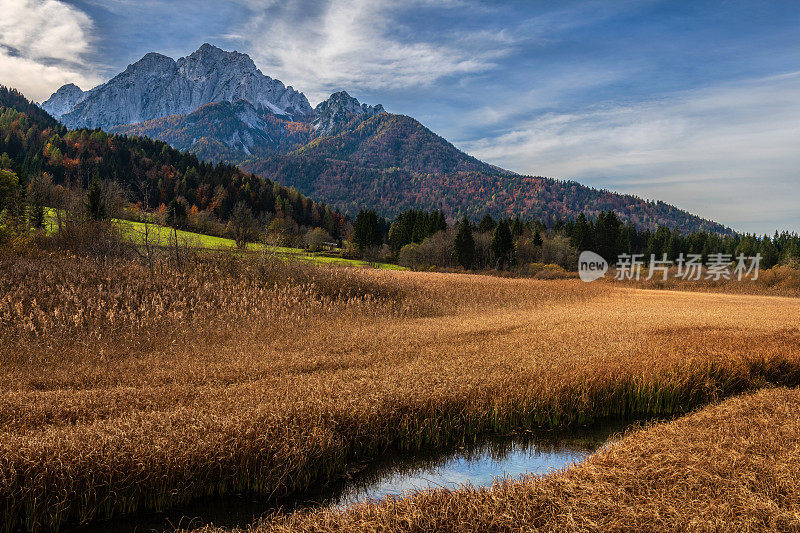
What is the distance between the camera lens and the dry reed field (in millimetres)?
5172

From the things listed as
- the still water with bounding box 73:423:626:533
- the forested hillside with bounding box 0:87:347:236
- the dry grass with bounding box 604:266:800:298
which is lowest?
the still water with bounding box 73:423:626:533

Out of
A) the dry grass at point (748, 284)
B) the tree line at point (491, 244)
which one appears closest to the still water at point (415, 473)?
the dry grass at point (748, 284)

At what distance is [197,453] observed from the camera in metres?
5.35

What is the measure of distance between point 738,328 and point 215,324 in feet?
61.0

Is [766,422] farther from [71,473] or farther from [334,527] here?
[71,473]

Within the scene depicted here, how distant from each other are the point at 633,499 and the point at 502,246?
237 ft

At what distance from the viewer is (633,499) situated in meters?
4.24

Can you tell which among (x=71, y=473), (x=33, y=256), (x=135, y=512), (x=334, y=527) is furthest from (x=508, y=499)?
(x=33, y=256)

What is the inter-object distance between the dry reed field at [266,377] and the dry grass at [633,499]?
2039 mm

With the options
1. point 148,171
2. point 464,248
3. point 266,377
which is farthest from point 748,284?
point 148,171

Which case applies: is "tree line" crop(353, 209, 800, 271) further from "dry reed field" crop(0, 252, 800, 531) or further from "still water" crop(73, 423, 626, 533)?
"still water" crop(73, 423, 626, 533)

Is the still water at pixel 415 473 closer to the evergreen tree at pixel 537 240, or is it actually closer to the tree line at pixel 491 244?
the tree line at pixel 491 244

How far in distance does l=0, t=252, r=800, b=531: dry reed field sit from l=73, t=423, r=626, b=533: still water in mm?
220

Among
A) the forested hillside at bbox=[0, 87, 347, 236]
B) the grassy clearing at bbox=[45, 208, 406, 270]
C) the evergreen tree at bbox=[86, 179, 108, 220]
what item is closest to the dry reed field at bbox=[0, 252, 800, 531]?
the grassy clearing at bbox=[45, 208, 406, 270]
